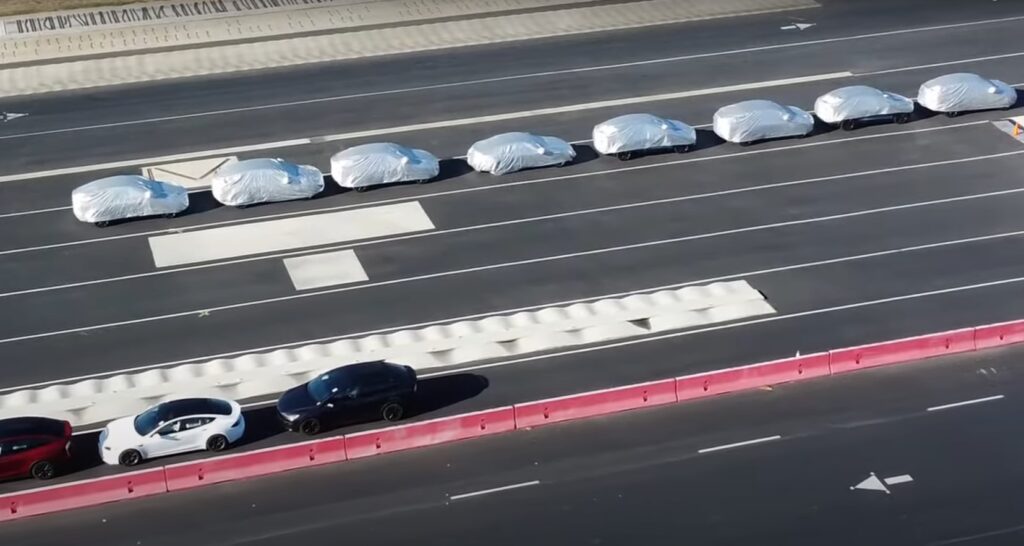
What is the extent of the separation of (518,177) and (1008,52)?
22.9 metres

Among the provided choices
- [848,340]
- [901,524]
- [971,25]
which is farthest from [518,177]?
[971,25]

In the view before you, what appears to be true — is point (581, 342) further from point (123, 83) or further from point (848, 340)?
point (123, 83)

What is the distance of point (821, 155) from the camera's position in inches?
1810

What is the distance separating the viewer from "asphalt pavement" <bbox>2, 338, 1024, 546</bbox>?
2769 centimetres

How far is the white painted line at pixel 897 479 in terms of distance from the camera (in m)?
29.0

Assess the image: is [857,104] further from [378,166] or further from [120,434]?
[120,434]

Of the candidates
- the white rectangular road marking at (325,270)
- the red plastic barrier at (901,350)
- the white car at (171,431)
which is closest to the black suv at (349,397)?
the white car at (171,431)

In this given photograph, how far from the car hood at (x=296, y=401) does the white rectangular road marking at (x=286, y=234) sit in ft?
30.6

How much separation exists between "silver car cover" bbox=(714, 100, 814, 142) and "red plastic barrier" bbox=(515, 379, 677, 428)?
54.2 feet

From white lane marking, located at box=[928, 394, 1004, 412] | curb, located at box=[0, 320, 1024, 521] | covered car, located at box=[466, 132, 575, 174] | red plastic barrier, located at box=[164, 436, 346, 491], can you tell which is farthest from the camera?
covered car, located at box=[466, 132, 575, 174]

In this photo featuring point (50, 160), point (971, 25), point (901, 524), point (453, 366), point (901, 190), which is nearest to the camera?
point (901, 524)

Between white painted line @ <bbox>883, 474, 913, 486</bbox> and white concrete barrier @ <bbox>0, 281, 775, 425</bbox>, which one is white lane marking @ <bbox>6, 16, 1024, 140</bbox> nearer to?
white concrete barrier @ <bbox>0, 281, 775, 425</bbox>

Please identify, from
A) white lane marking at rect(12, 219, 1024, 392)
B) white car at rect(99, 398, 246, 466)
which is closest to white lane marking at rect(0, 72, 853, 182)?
white lane marking at rect(12, 219, 1024, 392)

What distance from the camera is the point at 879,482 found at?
29.1 meters
